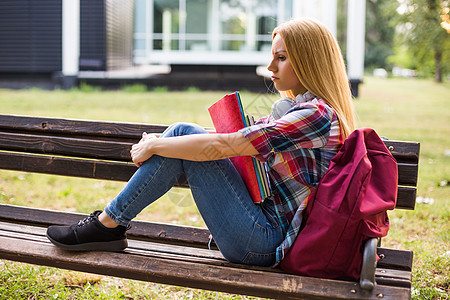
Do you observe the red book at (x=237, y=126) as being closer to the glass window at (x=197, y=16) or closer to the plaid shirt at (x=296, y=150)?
the plaid shirt at (x=296, y=150)

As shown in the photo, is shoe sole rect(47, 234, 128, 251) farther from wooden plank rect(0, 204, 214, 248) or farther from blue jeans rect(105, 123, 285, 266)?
wooden plank rect(0, 204, 214, 248)

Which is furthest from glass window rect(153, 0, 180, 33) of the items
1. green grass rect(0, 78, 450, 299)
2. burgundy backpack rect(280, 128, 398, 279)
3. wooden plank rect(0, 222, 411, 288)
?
burgundy backpack rect(280, 128, 398, 279)

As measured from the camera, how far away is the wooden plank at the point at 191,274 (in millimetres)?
2000

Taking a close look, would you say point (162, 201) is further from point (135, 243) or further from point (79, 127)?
point (135, 243)

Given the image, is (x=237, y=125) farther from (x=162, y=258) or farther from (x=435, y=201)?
(x=435, y=201)

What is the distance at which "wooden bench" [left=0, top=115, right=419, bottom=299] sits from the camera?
2045 millimetres

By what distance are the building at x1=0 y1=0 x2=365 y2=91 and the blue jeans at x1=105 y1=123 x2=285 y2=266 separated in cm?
1271

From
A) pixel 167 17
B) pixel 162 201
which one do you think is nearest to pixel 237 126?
pixel 162 201

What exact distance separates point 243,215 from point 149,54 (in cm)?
1522

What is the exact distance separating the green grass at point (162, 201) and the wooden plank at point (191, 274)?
0.62 metres

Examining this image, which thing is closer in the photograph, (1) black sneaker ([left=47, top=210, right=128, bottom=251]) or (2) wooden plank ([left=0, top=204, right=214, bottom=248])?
(1) black sneaker ([left=47, top=210, right=128, bottom=251])

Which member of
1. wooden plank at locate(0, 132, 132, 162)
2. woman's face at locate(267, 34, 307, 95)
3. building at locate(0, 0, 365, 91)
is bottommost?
wooden plank at locate(0, 132, 132, 162)

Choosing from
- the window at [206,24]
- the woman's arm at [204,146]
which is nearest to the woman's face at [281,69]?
the woman's arm at [204,146]

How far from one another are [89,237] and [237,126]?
0.79 meters
